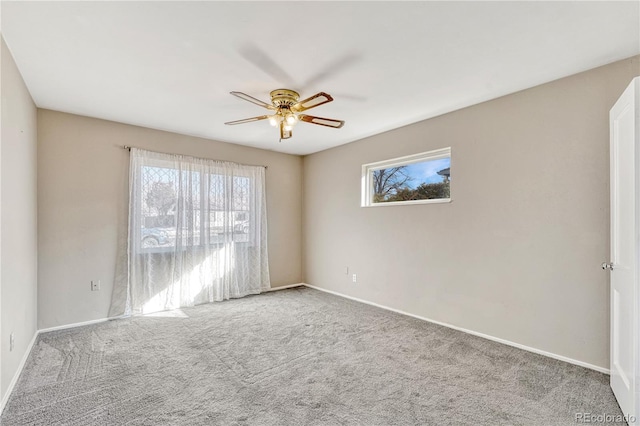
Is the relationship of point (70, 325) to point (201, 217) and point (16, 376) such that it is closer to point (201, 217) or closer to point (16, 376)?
point (16, 376)

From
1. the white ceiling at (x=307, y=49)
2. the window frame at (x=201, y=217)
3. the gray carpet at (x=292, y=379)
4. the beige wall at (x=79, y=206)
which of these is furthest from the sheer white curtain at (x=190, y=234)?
the white ceiling at (x=307, y=49)

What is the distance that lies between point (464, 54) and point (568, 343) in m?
2.57

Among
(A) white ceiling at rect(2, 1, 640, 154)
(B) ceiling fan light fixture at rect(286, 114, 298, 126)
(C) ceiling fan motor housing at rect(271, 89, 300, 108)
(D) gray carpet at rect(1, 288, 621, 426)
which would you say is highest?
(A) white ceiling at rect(2, 1, 640, 154)

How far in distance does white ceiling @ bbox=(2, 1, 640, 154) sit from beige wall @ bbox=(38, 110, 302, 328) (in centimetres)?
42

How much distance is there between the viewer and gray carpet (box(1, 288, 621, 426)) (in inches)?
74.8

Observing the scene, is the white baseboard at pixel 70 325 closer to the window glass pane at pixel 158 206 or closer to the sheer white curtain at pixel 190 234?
the sheer white curtain at pixel 190 234

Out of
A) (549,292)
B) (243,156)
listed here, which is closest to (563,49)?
(549,292)

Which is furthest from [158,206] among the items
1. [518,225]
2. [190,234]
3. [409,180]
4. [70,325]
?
[518,225]

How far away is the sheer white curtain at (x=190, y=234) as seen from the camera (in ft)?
12.8

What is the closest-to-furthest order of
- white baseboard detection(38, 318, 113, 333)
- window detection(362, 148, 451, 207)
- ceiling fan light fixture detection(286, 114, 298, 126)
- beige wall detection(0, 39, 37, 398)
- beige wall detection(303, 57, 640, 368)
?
beige wall detection(0, 39, 37, 398), beige wall detection(303, 57, 640, 368), ceiling fan light fixture detection(286, 114, 298, 126), white baseboard detection(38, 318, 113, 333), window detection(362, 148, 451, 207)

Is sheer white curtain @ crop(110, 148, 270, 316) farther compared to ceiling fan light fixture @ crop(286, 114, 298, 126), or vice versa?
sheer white curtain @ crop(110, 148, 270, 316)

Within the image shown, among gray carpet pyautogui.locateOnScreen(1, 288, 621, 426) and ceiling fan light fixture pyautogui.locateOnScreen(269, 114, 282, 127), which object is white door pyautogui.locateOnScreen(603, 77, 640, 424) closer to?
gray carpet pyautogui.locateOnScreen(1, 288, 621, 426)

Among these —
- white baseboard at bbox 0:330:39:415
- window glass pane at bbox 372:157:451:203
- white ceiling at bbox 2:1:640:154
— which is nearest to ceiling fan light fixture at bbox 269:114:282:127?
white ceiling at bbox 2:1:640:154

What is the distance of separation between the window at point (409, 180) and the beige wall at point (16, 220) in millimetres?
3816
